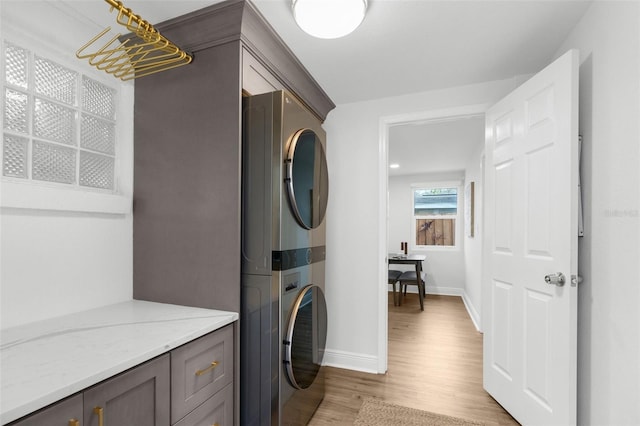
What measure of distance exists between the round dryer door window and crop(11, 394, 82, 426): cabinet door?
108cm

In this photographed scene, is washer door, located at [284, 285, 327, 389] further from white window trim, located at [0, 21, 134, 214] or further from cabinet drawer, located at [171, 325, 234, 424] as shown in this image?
white window trim, located at [0, 21, 134, 214]

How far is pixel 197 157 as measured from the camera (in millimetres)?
1560

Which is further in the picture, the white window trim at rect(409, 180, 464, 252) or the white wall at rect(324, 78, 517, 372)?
the white window trim at rect(409, 180, 464, 252)

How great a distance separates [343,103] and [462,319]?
3.28m

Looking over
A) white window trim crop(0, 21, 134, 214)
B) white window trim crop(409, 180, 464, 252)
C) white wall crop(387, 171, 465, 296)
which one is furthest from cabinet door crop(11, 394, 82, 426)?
white window trim crop(409, 180, 464, 252)

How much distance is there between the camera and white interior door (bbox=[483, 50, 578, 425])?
1.56 metres

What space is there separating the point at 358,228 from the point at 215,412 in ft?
5.62

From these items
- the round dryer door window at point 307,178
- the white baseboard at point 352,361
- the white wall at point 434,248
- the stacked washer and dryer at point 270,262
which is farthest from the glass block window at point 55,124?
the white wall at point 434,248

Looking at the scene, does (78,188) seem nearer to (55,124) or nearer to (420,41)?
(55,124)

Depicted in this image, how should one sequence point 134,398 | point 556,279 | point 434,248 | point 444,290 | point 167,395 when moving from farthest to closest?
point 434,248 → point 444,290 → point 556,279 → point 167,395 → point 134,398

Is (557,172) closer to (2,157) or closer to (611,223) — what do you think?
(611,223)

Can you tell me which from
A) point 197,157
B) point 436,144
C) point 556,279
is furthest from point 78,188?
point 436,144

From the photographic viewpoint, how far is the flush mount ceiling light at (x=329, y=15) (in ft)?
4.55

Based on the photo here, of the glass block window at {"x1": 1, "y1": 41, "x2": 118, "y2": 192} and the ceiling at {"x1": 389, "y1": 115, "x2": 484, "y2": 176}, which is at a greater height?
the ceiling at {"x1": 389, "y1": 115, "x2": 484, "y2": 176}
